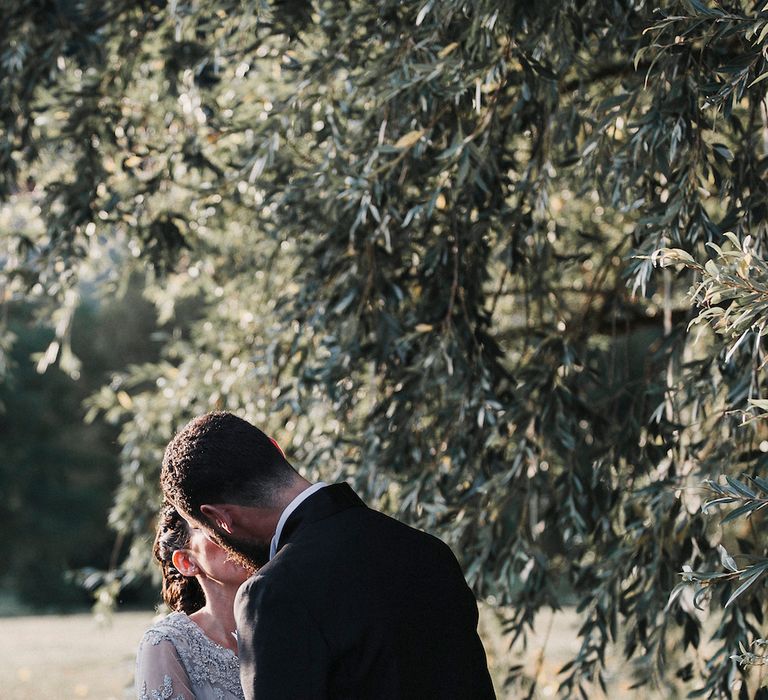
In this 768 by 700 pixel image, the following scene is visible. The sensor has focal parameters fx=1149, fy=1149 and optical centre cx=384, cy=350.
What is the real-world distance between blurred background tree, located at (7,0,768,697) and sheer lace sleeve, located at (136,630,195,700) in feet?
4.00

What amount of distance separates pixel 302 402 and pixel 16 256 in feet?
6.30

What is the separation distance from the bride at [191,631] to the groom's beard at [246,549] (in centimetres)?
46

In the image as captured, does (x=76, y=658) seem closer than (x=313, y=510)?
No

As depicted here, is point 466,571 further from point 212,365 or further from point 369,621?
point 212,365

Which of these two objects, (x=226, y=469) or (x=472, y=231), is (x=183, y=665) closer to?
(x=226, y=469)

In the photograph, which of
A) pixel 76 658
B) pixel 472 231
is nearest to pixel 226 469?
pixel 472 231

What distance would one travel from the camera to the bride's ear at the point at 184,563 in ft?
9.41

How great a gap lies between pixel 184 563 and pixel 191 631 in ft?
0.55

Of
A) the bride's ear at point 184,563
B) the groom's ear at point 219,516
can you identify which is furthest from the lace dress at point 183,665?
the groom's ear at point 219,516

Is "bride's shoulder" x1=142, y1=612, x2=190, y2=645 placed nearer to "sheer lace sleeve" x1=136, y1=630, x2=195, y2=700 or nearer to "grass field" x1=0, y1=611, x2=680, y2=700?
"sheer lace sleeve" x1=136, y1=630, x2=195, y2=700

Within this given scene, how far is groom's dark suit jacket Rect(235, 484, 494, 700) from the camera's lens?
6.55ft

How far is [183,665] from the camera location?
108 inches

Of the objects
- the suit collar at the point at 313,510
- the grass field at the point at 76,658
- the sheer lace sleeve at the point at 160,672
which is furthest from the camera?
the grass field at the point at 76,658

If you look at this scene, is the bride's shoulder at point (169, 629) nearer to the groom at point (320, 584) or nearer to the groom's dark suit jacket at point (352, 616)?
the groom at point (320, 584)
